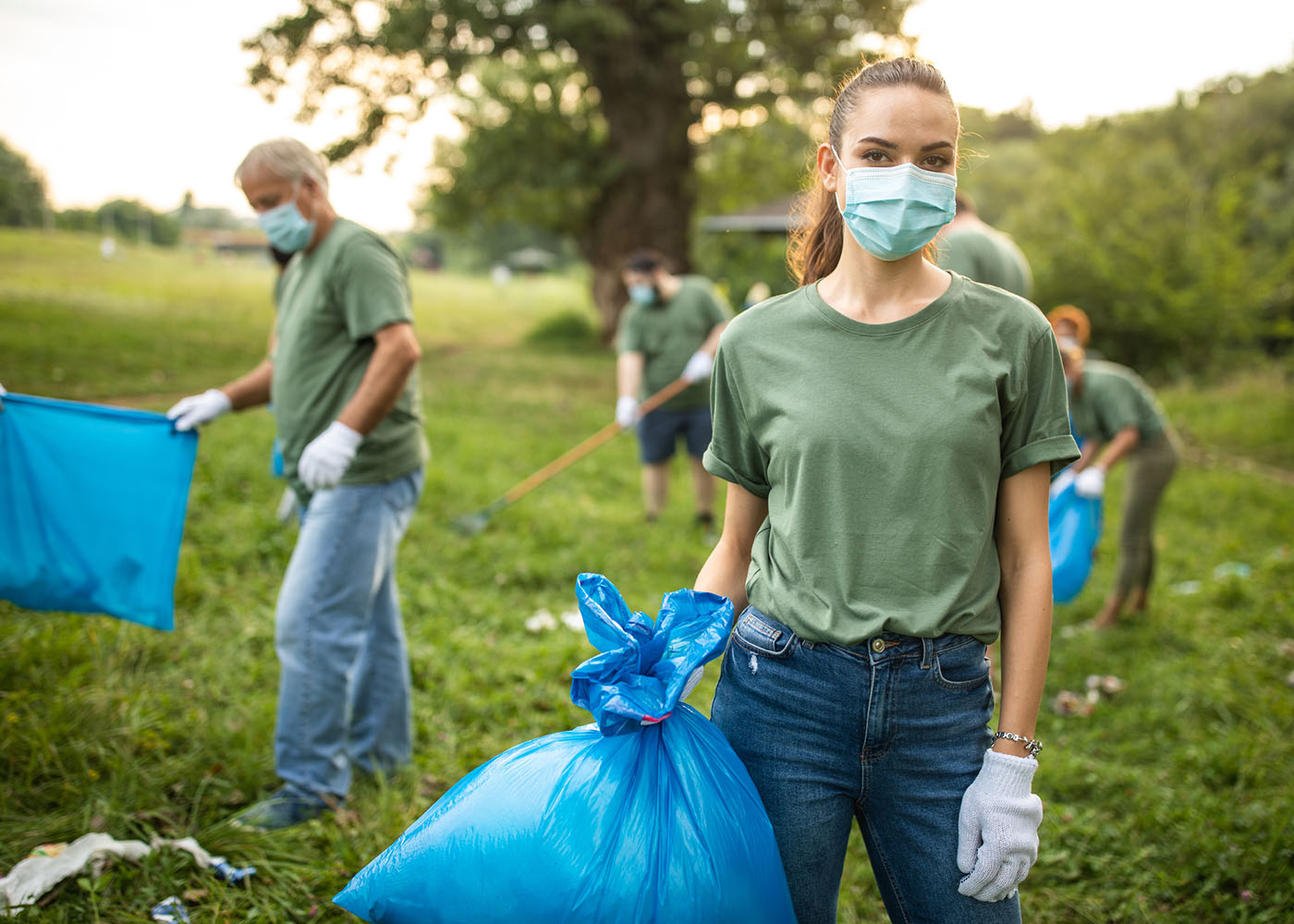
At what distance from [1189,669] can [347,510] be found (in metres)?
3.66

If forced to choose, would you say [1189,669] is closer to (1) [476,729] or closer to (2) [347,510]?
(1) [476,729]

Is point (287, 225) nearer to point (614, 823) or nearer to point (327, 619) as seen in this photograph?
point (327, 619)

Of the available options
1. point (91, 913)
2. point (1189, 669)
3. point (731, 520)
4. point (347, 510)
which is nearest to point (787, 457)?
point (731, 520)

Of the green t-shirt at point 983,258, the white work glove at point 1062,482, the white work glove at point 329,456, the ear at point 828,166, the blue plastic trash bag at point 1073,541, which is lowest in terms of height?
the blue plastic trash bag at point 1073,541

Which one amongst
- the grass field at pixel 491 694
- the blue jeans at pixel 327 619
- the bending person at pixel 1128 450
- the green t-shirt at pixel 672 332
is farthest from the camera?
the green t-shirt at pixel 672 332

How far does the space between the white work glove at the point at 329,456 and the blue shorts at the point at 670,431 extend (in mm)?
3494

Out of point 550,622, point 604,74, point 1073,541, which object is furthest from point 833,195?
point 604,74

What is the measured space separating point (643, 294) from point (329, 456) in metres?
3.64

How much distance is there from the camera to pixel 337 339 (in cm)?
268

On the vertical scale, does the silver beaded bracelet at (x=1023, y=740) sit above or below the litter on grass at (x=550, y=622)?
above

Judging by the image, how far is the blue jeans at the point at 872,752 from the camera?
4.29 feet

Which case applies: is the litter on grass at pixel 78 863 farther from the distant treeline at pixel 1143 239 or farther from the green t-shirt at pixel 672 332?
the distant treeline at pixel 1143 239

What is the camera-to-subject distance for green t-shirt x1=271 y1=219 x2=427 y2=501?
8.54 ft

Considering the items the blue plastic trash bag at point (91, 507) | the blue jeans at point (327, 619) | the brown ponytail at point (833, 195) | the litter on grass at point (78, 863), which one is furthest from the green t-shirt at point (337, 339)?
the brown ponytail at point (833, 195)
